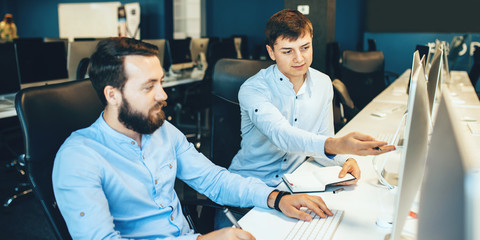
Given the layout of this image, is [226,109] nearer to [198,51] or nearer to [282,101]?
[282,101]

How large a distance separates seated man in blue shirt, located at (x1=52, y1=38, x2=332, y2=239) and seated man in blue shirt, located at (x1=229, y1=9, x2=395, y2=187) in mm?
451

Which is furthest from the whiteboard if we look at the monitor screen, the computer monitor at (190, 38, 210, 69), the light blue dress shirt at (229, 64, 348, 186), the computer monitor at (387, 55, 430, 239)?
the computer monitor at (387, 55, 430, 239)

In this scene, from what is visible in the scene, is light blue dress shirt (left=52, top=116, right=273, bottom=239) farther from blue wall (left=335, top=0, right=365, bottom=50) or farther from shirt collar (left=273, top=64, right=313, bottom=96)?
blue wall (left=335, top=0, right=365, bottom=50)

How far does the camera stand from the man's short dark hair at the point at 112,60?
1133 mm

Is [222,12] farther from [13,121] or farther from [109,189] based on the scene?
[109,189]

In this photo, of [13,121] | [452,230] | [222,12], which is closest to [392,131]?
[452,230]

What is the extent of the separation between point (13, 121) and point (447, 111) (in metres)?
3.59

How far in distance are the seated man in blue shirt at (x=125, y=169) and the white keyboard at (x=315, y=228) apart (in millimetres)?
25

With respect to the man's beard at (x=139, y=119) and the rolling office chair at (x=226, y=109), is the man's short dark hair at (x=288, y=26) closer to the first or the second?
the rolling office chair at (x=226, y=109)

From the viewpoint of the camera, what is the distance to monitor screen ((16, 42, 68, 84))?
318cm

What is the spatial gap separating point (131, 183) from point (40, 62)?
2670 millimetres

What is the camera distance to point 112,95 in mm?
1152

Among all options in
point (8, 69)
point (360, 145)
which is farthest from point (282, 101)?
point (8, 69)

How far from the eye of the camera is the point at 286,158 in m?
1.77
